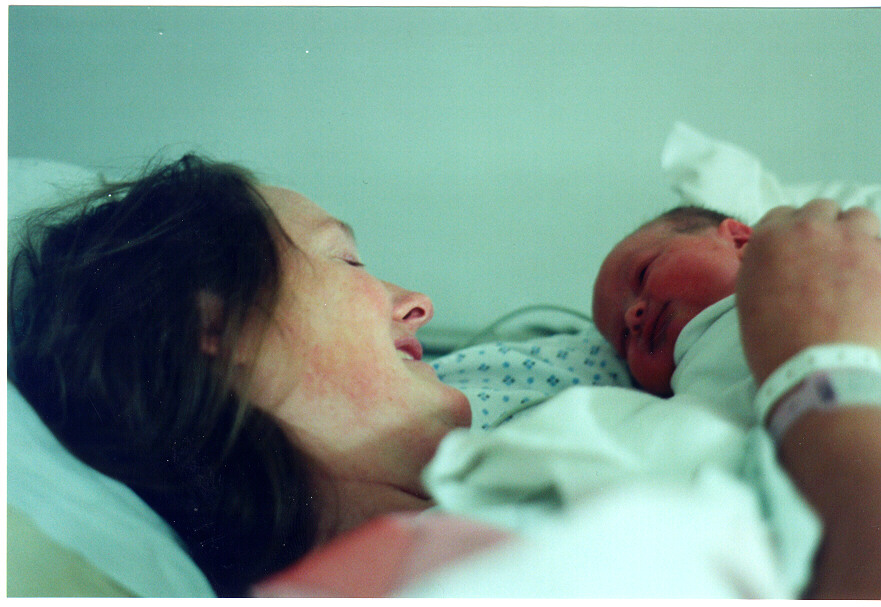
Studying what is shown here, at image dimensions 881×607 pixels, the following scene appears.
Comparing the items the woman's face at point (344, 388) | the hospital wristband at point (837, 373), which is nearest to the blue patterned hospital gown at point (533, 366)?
the woman's face at point (344, 388)

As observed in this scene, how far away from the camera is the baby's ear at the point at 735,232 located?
67 centimetres

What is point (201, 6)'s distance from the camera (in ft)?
1.66

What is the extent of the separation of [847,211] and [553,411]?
0.92 feet

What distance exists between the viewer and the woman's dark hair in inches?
18.0

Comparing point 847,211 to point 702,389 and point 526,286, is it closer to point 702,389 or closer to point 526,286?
point 702,389

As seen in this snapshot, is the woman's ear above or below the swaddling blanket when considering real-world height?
above

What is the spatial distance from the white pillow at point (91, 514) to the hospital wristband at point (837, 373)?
393mm

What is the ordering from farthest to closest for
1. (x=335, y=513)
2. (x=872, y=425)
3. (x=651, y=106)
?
(x=651, y=106) < (x=335, y=513) < (x=872, y=425)

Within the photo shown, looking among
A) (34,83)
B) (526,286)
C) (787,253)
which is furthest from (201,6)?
(787,253)

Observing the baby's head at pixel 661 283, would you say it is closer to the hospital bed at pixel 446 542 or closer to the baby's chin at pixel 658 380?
the baby's chin at pixel 658 380

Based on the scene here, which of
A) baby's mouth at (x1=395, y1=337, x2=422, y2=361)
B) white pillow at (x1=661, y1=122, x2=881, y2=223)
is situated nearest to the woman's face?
baby's mouth at (x1=395, y1=337, x2=422, y2=361)

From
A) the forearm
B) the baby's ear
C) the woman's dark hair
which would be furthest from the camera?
the baby's ear

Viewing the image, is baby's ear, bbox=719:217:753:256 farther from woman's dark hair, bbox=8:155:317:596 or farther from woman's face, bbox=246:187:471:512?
woman's dark hair, bbox=8:155:317:596

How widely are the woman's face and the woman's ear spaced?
1.2 inches
